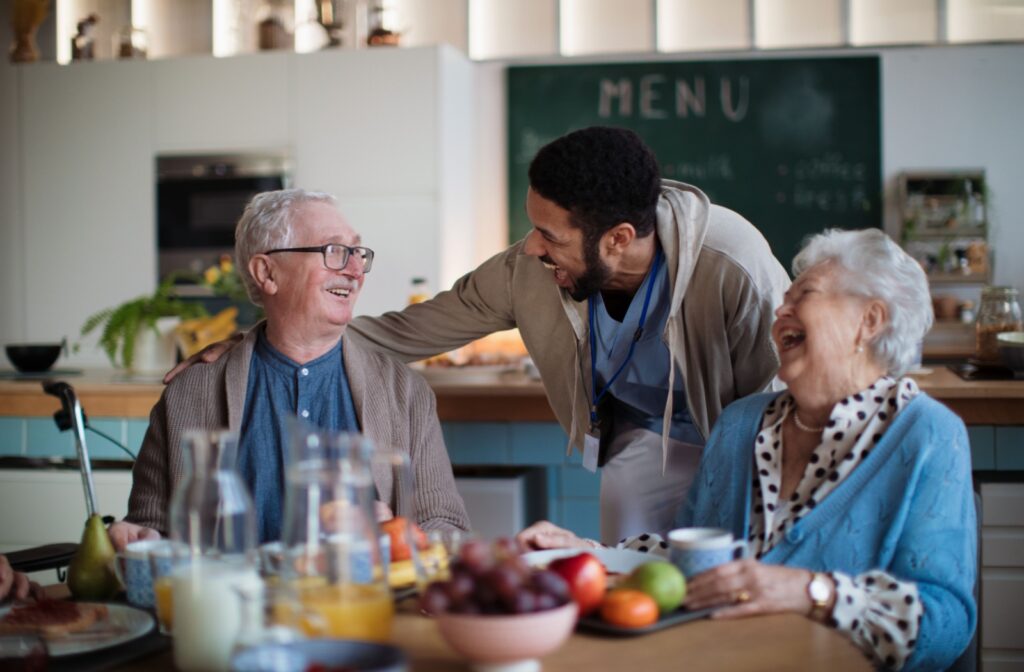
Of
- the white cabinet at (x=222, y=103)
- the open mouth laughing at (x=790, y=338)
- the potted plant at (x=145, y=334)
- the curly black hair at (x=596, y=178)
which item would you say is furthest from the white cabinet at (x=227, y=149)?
the open mouth laughing at (x=790, y=338)

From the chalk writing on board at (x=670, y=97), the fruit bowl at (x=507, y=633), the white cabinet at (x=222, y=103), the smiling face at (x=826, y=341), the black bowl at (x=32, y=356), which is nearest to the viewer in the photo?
the fruit bowl at (x=507, y=633)

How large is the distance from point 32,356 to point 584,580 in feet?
9.80

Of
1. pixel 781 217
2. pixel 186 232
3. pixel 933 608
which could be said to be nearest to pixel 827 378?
pixel 933 608

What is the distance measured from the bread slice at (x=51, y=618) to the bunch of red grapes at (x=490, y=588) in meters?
0.52

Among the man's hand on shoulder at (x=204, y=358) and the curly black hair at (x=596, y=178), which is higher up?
the curly black hair at (x=596, y=178)

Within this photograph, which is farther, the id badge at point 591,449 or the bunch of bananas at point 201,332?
the bunch of bananas at point 201,332

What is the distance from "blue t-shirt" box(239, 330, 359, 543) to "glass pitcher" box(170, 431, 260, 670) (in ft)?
2.80

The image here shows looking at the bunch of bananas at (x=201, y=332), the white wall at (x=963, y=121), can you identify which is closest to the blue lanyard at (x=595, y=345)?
the bunch of bananas at (x=201, y=332)

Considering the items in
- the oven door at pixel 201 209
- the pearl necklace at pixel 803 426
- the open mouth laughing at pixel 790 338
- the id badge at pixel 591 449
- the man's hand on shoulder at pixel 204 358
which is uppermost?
the oven door at pixel 201 209

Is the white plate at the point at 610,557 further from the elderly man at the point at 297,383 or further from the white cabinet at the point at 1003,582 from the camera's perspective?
the white cabinet at the point at 1003,582

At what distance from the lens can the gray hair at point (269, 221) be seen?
2.21 metres

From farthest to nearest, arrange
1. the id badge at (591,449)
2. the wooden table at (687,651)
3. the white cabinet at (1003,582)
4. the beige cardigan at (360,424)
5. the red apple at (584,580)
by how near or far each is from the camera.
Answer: the white cabinet at (1003,582), the id badge at (591,449), the beige cardigan at (360,424), the red apple at (584,580), the wooden table at (687,651)

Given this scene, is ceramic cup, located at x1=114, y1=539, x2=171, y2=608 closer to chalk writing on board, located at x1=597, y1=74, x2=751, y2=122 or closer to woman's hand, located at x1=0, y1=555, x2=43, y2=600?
woman's hand, located at x1=0, y1=555, x2=43, y2=600

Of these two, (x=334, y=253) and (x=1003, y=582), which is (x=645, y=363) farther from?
(x=1003, y=582)
